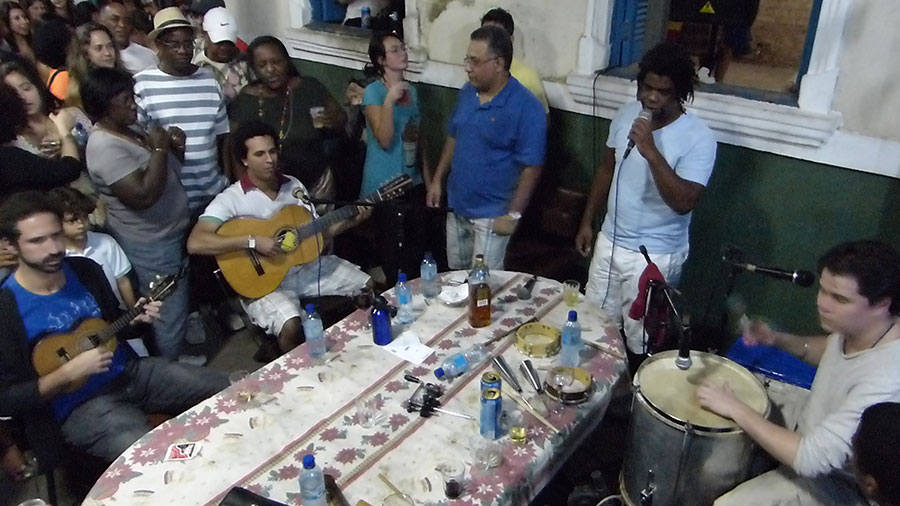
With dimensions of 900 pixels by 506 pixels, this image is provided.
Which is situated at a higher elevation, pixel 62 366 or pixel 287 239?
pixel 287 239

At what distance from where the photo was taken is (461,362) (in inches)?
97.1

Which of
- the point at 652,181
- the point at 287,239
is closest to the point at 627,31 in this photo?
the point at 652,181

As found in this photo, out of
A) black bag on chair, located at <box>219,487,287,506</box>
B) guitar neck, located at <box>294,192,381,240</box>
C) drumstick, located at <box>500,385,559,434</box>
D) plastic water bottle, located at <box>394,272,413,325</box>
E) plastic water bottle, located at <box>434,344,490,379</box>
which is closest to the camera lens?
black bag on chair, located at <box>219,487,287,506</box>

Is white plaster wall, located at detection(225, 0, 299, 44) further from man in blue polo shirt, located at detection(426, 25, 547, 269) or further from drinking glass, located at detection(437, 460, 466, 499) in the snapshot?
Result: drinking glass, located at detection(437, 460, 466, 499)

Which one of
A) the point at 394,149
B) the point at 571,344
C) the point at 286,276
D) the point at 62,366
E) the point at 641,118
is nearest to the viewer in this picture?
the point at 62,366

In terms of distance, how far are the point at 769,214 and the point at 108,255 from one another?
3.30 meters

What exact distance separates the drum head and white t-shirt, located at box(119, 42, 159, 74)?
3.81 meters

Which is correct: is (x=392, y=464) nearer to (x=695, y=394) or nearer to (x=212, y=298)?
(x=695, y=394)

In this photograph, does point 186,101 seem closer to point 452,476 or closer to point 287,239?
point 287,239

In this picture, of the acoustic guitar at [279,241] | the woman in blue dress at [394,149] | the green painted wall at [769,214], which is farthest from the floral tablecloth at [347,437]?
the green painted wall at [769,214]

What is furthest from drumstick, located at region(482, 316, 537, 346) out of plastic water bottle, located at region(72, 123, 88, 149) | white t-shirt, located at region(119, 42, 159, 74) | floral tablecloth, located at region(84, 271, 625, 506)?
white t-shirt, located at region(119, 42, 159, 74)

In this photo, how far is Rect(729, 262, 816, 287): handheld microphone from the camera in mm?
2121

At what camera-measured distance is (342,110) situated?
13.7 feet

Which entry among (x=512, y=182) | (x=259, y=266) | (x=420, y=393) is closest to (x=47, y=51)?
(x=259, y=266)
